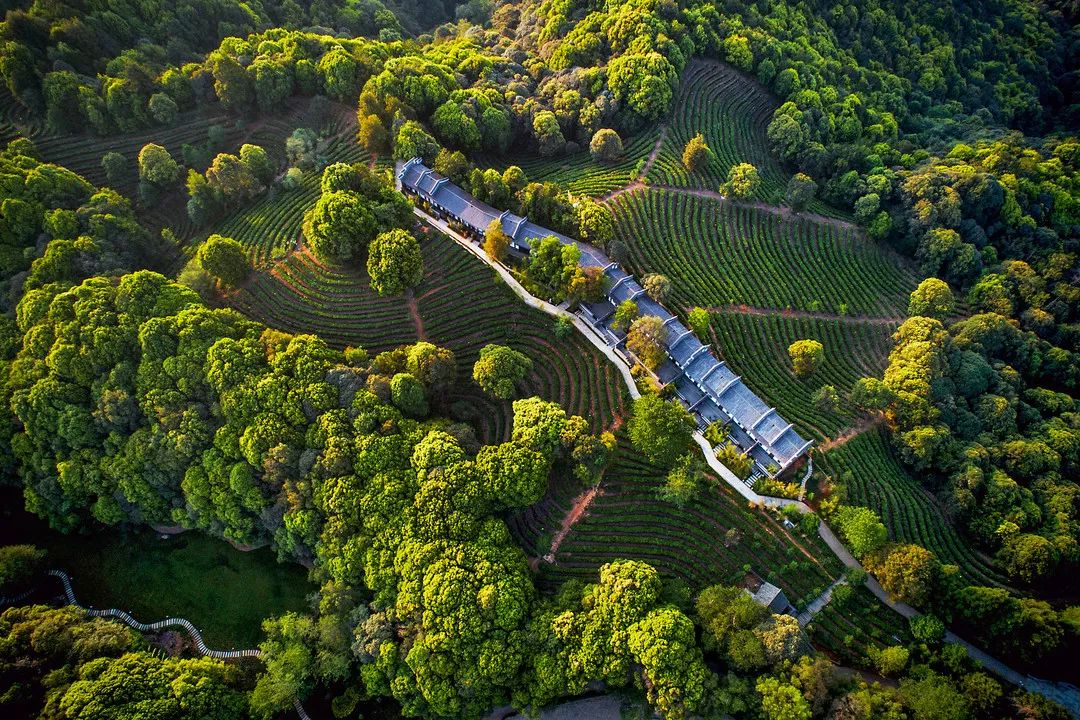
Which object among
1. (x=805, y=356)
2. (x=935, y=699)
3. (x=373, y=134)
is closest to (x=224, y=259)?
(x=373, y=134)

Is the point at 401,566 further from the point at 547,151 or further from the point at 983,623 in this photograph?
the point at 547,151

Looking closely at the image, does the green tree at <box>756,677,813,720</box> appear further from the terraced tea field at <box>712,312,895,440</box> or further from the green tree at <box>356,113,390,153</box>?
the green tree at <box>356,113,390,153</box>

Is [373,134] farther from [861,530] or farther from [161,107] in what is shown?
[861,530]

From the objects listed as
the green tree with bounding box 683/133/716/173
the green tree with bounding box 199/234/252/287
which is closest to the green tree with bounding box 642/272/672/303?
the green tree with bounding box 683/133/716/173

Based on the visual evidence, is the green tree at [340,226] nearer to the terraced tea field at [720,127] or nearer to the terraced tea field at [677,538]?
the terraced tea field at [677,538]

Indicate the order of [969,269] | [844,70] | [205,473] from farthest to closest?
[844,70] < [969,269] < [205,473]

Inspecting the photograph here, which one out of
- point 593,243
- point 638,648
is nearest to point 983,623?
point 638,648

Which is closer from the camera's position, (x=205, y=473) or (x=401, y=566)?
(x=401, y=566)
